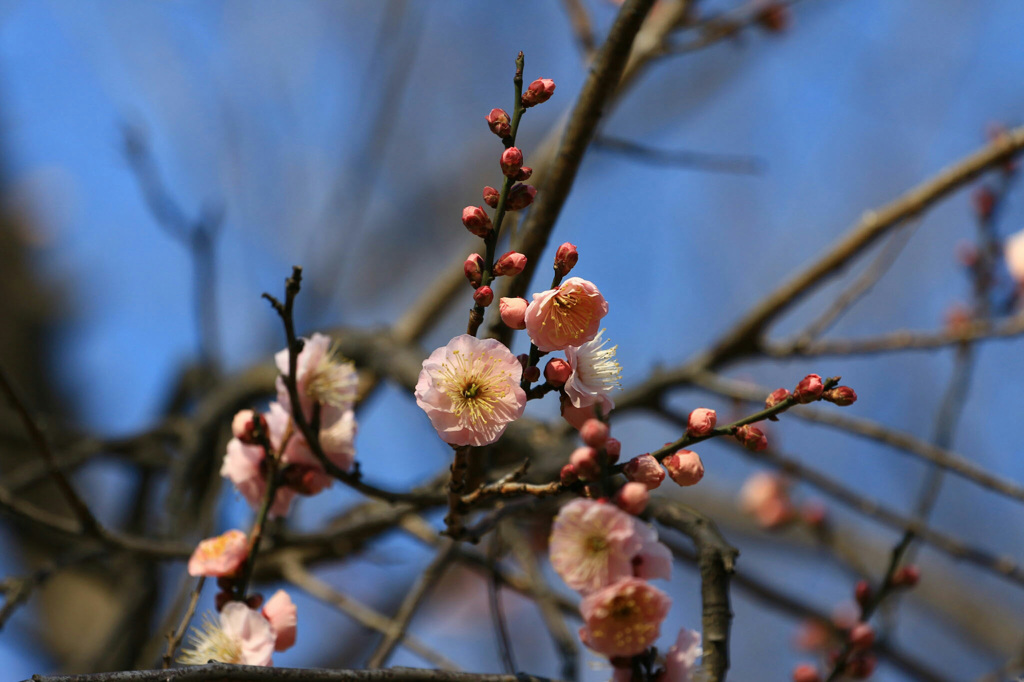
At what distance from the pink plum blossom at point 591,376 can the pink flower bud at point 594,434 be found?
5 cm

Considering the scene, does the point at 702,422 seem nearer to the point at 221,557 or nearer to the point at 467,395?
the point at 467,395

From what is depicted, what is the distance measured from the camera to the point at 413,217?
17.1 feet

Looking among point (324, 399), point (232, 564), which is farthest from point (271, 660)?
point (324, 399)

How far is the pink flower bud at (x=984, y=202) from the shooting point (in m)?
2.30

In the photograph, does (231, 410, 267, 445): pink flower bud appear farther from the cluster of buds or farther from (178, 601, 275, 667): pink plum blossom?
the cluster of buds

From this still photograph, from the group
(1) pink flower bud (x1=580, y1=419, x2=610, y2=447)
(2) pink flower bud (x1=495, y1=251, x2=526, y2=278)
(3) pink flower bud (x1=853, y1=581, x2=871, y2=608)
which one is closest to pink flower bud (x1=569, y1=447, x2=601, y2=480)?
(1) pink flower bud (x1=580, y1=419, x2=610, y2=447)

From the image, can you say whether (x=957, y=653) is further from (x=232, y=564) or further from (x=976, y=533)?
(x=232, y=564)

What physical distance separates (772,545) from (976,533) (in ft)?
8.51

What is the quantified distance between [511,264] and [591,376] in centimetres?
16

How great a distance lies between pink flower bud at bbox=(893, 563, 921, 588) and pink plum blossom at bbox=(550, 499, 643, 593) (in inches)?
36.1

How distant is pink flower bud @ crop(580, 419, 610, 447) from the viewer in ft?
2.54

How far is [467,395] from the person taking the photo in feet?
2.97

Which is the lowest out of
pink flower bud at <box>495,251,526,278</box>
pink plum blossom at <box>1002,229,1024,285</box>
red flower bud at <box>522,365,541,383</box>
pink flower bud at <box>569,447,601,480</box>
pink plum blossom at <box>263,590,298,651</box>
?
pink plum blossom at <box>263,590,298,651</box>

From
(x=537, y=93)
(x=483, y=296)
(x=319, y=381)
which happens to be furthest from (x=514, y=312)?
(x=319, y=381)
